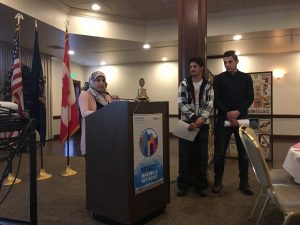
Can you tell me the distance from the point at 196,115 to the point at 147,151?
910 mm

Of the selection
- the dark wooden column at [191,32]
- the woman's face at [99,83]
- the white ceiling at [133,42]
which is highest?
the white ceiling at [133,42]

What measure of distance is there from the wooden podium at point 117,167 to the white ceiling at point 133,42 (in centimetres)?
346

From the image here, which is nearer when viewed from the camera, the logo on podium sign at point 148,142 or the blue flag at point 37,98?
the logo on podium sign at point 148,142

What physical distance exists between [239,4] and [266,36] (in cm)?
127

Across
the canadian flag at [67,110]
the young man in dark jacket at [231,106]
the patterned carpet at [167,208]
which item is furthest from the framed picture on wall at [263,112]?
the canadian flag at [67,110]

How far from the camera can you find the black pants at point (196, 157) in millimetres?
2826

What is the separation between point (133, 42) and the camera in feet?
22.1

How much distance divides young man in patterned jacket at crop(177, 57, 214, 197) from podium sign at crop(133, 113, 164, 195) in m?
0.64

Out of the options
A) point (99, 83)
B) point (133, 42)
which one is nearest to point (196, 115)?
point (99, 83)

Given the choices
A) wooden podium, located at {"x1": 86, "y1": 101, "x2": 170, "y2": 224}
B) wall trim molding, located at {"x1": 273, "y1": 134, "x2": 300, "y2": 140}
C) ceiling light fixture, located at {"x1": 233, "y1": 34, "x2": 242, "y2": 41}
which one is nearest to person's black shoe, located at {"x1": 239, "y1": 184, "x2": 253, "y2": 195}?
wooden podium, located at {"x1": 86, "y1": 101, "x2": 170, "y2": 224}

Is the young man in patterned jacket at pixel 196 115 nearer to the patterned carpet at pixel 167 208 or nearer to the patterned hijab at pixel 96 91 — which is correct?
the patterned carpet at pixel 167 208

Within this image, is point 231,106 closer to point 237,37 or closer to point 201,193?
point 201,193

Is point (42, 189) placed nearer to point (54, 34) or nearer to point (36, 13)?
point (36, 13)

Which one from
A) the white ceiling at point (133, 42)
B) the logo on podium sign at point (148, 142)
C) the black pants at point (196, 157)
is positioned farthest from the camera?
the white ceiling at point (133, 42)
